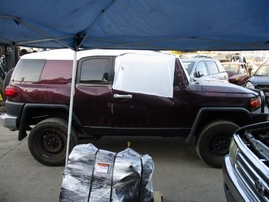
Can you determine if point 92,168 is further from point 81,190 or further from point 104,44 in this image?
point 104,44

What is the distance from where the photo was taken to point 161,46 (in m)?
4.05

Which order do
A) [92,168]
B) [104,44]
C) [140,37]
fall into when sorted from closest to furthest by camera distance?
[92,168] < [140,37] < [104,44]

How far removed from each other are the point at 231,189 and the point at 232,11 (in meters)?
1.76

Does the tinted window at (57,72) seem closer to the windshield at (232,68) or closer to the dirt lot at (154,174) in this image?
the dirt lot at (154,174)

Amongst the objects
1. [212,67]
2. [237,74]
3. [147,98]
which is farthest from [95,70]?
[237,74]

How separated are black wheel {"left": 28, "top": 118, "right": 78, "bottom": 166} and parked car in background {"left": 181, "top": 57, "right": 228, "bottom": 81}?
458 centimetres

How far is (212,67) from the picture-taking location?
9.91 m

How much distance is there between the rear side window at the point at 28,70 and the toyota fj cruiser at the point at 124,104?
2cm

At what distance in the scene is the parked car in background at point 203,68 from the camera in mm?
8443

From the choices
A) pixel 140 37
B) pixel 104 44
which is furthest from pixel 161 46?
pixel 104 44

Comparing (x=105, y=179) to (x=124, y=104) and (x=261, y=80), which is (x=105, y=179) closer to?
(x=124, y=104)

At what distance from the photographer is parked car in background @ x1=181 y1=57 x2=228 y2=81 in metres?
8.44

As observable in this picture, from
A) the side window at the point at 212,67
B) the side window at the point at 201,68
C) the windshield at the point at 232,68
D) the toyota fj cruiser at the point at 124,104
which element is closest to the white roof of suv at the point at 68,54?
the toyota fj cruiser at the point at 124,104

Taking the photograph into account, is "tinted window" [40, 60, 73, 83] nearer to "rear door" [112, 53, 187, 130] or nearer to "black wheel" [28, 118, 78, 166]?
"black wheel" [28, 118, 78, 166]
